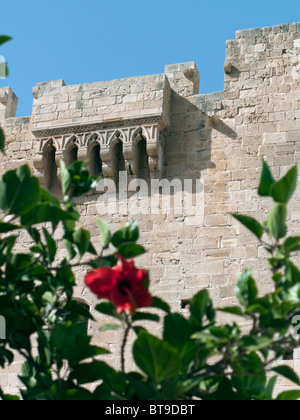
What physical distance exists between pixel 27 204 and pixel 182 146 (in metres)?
5.09

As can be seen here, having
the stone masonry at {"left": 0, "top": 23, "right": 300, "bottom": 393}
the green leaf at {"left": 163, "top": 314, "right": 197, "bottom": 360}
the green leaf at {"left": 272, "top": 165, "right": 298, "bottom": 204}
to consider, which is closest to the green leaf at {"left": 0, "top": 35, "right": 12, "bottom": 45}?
the green leaf at {"left": 272, "top": 165, "right": 298, "bottom": 204}

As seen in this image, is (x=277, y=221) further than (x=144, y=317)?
No

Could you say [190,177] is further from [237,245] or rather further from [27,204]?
[27,204]

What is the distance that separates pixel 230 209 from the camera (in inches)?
306

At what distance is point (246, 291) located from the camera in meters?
3.34

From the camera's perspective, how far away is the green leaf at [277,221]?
3.29 m

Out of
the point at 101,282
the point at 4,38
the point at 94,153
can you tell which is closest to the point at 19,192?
the point at 101,282

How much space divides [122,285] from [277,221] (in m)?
0.81

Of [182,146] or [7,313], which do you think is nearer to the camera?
[7,313]

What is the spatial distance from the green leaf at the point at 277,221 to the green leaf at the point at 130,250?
659 mm

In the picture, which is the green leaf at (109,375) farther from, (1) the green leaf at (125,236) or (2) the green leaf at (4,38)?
(2) the green leaf at (4,38)

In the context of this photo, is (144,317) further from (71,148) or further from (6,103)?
(6,103)

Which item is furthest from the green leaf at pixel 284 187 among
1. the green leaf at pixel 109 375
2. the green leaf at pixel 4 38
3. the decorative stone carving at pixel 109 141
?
the decorative stone carving at pixel 109 141

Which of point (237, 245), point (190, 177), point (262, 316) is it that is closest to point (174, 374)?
point (262, 316)
